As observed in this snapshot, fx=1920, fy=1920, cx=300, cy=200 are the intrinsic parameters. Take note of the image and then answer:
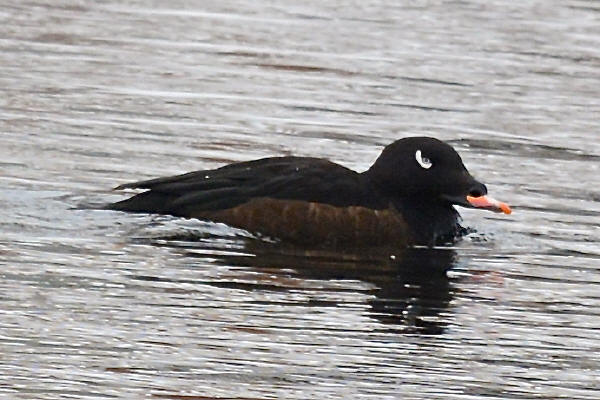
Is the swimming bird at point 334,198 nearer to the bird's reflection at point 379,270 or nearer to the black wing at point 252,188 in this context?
the black wing at point 252,188

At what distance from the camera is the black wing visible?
11672 millimetres

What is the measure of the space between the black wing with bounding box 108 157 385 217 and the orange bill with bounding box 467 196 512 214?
0.57 m

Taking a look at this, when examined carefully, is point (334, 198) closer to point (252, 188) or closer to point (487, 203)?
point (252, 188)

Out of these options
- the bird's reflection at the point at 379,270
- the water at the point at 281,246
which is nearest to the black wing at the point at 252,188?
the water at the point at 281,246

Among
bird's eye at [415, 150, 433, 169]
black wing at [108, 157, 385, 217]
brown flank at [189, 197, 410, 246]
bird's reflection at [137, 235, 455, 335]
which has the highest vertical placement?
bird's eye at [415, 150, 433, 169]

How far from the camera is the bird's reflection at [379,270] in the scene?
9.81 m

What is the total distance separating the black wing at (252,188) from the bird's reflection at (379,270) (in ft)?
1.11

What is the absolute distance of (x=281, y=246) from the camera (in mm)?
11453

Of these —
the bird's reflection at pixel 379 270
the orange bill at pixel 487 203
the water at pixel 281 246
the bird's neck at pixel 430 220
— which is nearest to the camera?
the water at pixel 281 246

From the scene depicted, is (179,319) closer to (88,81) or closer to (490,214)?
(490,214)

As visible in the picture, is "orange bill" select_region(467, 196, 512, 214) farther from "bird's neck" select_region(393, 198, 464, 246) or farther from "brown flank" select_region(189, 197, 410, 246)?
"brown flank" select_region(189, 197, 410, 246)

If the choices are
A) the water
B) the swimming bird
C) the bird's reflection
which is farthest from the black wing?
the bird's reflection

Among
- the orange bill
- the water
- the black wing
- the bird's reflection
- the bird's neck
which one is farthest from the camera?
the bird's neck

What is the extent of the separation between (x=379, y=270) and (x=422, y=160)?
3.74 ft
